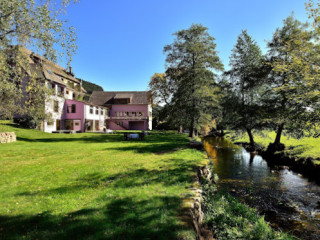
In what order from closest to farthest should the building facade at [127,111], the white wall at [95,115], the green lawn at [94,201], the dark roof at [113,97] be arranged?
the green lawn at [94,201]
the white wall at [95,115]
the building facade at [127,111]
the dark roof at [113,97]

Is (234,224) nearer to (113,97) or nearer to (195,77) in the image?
(195,77)

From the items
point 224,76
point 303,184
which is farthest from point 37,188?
point 224,76

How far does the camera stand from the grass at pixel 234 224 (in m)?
4.92

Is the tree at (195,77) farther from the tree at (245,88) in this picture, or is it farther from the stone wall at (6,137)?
the stone wall at (6,137)

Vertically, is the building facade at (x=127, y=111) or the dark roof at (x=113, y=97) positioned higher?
the dark roof at (x=113, y=97)

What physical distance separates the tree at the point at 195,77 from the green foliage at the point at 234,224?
690 inches

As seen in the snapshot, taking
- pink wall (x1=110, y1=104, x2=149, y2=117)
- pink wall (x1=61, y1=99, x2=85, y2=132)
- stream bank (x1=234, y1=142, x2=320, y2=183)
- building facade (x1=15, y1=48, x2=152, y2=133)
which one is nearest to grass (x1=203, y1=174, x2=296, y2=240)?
stream bank (x1=234, y1=142, x2=320, y2=183)

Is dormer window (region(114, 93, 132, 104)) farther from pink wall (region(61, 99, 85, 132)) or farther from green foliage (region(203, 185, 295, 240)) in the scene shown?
green foliage (region(203, 185, 295, 240))

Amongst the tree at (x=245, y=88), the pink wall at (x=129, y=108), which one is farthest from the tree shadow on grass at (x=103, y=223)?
the pink wall at (x=129, y=108)

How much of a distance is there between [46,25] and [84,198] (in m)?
7.81

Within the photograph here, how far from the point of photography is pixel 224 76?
93.6ft

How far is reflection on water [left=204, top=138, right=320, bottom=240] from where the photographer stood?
22.8 feet

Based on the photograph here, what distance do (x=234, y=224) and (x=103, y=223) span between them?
4010mm

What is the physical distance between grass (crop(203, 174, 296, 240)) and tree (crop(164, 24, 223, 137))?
17.5 meters
